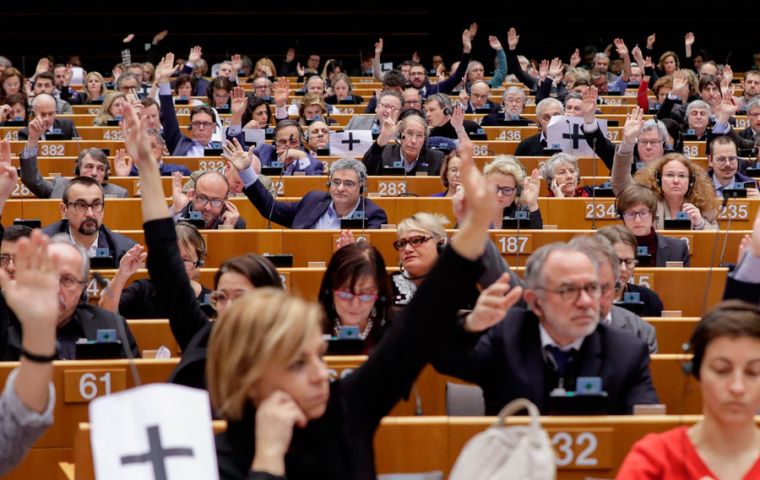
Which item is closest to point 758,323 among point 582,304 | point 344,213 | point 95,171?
point 582,304

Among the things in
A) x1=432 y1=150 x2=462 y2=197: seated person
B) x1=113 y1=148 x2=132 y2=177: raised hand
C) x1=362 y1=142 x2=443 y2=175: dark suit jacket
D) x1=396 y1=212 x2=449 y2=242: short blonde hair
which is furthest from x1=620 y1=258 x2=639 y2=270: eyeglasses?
x1=113 y1=148 x2=132 y2=177: raised hand

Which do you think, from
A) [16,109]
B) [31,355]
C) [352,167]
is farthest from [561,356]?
[16,109]

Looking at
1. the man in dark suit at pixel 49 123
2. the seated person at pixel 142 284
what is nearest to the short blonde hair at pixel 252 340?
the seated person at pixel 142 284

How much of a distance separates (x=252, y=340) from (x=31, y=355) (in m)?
0.48

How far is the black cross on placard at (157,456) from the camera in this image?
213cm

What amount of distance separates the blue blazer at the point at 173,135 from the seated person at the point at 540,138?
2152 millimetres

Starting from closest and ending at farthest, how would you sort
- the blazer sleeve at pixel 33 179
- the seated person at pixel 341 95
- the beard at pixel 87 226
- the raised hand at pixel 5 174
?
the raised hand at pixel 5 174
the beard at pixel 87 226
the blazer sleeve at pixel 33 179
the seated person at pixel 341 95

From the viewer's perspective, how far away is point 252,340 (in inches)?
84.6

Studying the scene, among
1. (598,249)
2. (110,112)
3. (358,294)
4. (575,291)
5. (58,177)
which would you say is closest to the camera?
(575,291)

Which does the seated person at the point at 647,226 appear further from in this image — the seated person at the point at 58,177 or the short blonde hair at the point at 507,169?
the seated person at the point at 58,177

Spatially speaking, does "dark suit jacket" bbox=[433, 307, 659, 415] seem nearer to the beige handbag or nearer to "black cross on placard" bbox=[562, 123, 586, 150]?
the beige handbag

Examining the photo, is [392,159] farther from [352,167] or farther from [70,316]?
[70,316]

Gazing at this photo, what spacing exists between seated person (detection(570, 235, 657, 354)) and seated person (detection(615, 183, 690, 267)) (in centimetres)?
144

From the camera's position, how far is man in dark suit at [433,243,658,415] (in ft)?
10.7
